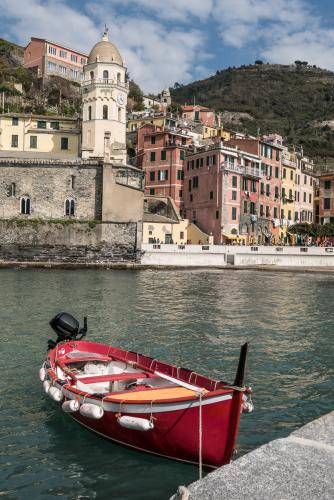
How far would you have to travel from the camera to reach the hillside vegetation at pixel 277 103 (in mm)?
134500

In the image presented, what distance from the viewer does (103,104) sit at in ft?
189

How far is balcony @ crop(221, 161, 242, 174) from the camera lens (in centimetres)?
5684

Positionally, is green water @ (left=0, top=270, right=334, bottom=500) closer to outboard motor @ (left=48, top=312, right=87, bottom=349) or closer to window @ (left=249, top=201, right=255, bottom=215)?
outboard motor @ (left=48, top=312, right=87, bottom=349)

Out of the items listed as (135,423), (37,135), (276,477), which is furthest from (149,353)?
(37,135)

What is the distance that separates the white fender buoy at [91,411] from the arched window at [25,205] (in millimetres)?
46183

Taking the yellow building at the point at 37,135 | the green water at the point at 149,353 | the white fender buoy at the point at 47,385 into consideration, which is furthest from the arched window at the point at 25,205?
the white fender buoy at the point at 47,385

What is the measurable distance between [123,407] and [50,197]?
4663cm

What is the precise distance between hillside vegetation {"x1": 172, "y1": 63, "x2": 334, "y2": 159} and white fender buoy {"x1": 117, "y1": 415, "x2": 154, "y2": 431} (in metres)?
116

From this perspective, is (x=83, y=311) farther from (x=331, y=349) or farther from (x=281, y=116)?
(x=281, y=116)

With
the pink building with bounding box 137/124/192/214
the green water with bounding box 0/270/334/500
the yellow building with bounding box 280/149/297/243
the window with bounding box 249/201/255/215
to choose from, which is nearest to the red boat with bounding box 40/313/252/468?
the green water with bounding box 0/270/334/500

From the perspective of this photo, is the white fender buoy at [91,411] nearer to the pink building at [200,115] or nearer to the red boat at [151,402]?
the red boat at [151,402]

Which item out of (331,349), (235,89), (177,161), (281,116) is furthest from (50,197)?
(235,89)

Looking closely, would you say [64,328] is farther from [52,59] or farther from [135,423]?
[52,59]

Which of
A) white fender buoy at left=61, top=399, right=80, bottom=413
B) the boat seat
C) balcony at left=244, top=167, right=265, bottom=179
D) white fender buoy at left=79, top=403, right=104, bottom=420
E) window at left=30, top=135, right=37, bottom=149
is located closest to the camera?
white fender buoy at left=79, top=403, right=104, bottom=420
